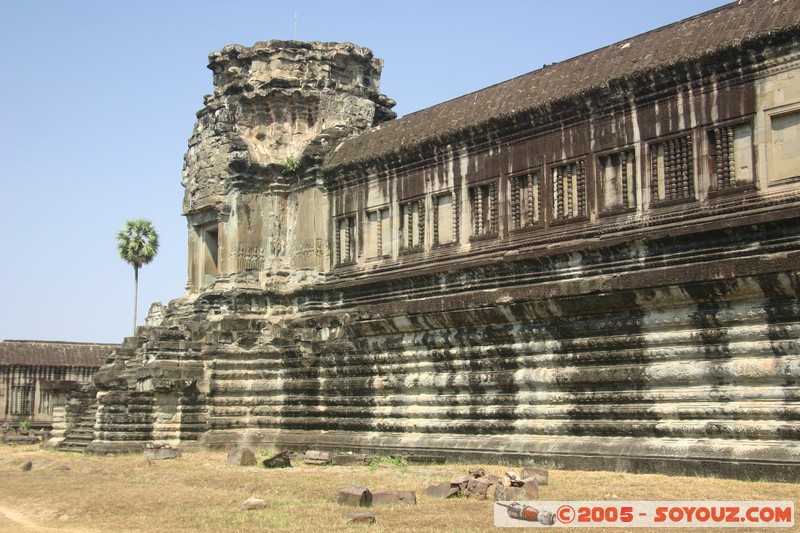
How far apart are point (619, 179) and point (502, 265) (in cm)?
286

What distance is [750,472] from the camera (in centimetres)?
1475

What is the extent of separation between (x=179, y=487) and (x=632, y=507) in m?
8.07

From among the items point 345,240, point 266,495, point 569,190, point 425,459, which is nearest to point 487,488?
point 266,495

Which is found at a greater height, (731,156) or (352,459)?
(731,156)

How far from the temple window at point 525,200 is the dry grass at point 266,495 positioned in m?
5.08

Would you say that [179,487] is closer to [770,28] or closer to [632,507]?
[632,507]

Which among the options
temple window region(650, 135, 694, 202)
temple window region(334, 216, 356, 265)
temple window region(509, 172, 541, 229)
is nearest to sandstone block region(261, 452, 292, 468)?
temple window region(509, 172, 541, 229)

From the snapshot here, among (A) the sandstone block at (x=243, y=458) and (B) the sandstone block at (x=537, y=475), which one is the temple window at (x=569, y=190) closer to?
(B) the sandstone block at (x=537, y=475)

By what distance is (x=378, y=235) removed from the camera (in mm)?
25047

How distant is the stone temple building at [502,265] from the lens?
16.2m

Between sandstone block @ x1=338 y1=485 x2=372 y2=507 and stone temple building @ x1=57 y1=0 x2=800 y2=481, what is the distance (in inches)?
181

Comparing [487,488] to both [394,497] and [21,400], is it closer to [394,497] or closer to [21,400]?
[394,497]

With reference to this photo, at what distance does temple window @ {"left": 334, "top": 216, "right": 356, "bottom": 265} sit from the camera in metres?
25.8

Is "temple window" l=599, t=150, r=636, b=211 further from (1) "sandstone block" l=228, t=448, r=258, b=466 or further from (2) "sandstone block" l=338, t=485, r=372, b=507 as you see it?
(1) "sandstone block" l=228, t=448, r=258, b=466
